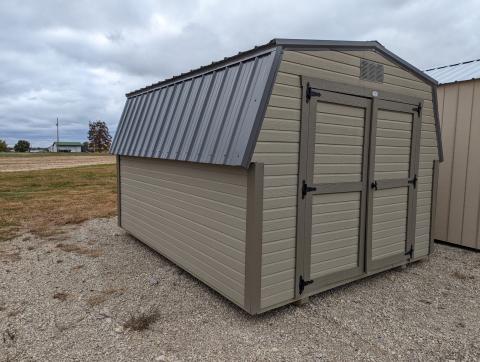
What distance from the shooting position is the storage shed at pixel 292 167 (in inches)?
123

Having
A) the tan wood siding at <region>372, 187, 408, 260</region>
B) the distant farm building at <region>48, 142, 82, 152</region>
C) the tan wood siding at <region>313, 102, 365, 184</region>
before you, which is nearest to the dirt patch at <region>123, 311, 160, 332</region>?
the tan wood siding at <region>313, 102, 365, 184</region>

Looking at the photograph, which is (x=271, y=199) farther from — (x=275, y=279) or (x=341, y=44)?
(x=341, y=44)

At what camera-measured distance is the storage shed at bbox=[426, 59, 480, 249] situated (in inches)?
211

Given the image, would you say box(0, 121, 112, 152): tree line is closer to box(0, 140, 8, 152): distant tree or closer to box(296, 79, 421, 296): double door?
box(0, 140, 8, 152): distant tree

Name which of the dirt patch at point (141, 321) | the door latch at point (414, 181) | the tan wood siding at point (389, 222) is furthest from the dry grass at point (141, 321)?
the door latch at point (414, 181)

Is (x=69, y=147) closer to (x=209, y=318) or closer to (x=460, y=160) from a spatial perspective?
(x=460, y=160)

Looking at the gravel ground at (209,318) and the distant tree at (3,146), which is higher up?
the distant tree at (3,146)

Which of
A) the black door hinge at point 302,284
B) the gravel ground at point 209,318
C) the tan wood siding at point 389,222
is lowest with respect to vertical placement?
the gravel ground at point 209,318

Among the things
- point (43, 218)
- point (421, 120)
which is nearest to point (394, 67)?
point (421, 120)

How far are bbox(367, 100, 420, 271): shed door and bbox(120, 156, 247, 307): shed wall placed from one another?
1710 millimetres

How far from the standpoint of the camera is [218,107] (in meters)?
3.50

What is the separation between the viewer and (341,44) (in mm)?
3508

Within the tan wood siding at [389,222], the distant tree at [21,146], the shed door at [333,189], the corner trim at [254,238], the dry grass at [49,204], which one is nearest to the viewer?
the corner trim at [254,238]

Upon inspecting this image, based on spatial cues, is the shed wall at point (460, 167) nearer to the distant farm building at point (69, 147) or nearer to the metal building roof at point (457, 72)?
the metal building roof at point (457, 72)
